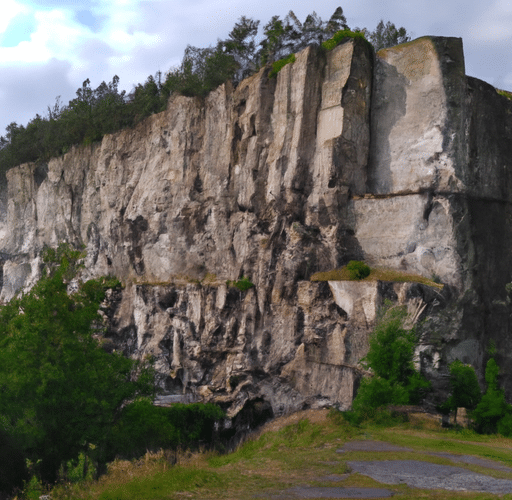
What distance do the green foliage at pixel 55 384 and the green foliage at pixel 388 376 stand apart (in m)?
7.41

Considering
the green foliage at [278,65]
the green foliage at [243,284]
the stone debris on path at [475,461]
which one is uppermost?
the green foliage at [278,65]

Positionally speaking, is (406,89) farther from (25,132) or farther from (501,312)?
(25,132)

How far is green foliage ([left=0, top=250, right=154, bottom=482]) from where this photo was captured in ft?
51.6

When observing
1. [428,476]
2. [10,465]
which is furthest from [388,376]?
[10,465]

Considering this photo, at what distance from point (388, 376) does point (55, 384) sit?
10.6 m

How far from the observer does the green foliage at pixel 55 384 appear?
15727 millimetres

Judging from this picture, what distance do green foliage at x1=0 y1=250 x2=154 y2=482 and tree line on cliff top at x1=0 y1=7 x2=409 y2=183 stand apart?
20.7m

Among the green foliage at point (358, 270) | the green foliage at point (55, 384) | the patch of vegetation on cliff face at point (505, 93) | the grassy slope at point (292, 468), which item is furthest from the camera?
the patch of vegetation on cliff face at point (505, 93)

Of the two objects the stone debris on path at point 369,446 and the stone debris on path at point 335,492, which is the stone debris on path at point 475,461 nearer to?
the stone debris on path at point 369,446

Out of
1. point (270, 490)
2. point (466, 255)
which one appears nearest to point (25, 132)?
point (466, 255)

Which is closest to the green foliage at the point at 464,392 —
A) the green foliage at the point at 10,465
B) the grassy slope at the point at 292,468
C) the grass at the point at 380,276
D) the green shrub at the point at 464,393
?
the green shrub at the point at 464,393

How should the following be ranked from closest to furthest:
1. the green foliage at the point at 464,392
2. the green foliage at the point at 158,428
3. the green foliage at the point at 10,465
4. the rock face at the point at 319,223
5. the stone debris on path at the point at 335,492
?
the stone debris on path at the point at 335,492, the green foliage at the point at 10,465, the green foliage at the point at 158,428, the green foliage at the point at 464,392, the rock face at the point at 319,223

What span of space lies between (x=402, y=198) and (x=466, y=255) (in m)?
4.06

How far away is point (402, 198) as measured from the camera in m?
28.6
